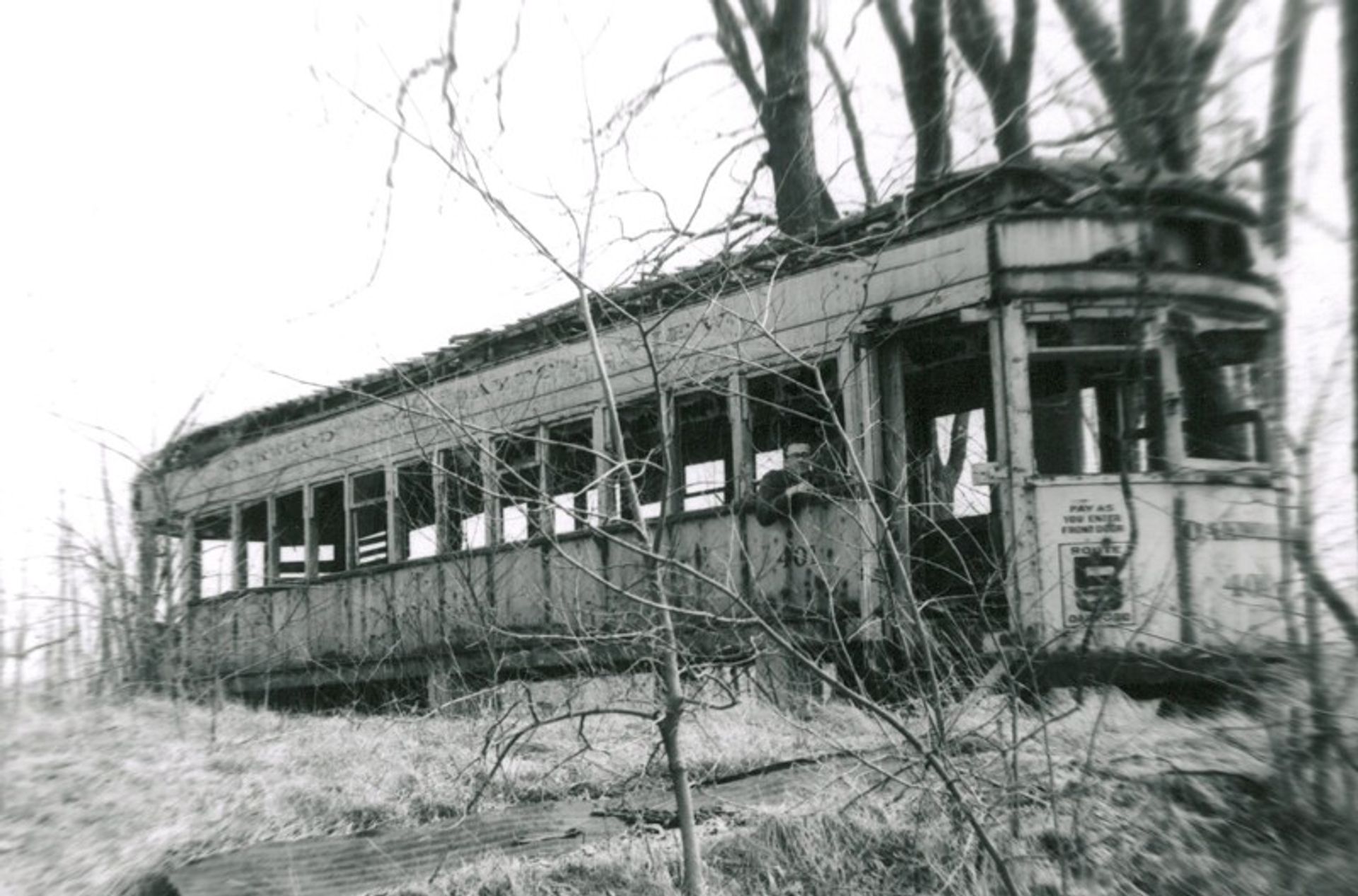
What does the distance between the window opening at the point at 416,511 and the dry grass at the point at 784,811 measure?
268cm

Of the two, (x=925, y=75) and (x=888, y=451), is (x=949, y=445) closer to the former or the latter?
(x=888, y=451)

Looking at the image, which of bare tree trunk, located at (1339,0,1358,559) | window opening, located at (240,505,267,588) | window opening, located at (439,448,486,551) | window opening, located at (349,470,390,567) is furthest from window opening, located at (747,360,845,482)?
window opening, located at (240,505,267,588)

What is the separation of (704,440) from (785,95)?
3.63 m

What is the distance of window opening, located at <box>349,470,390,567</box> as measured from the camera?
10.5 meters

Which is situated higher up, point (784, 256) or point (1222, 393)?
point (784, 256)

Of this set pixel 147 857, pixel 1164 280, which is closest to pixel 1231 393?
pixel 1164 280

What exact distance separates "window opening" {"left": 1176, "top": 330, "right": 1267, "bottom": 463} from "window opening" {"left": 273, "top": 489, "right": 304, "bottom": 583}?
7974 mm

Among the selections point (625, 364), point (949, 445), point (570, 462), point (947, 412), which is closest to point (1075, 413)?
point (949, 445)

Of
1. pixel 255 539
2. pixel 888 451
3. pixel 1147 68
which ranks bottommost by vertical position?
pixel 255 539

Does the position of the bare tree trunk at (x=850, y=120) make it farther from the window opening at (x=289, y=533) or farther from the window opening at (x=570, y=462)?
the window opening at (x=289, y=533)

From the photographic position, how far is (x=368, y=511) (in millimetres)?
10820

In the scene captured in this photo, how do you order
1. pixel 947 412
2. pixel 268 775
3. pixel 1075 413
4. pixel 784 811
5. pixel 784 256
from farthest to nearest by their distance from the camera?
pixel 947 412, pixel 1075 413, pixel 268 775, pixel 784 811, pixel 784 256

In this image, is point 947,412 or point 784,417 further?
point 784,417

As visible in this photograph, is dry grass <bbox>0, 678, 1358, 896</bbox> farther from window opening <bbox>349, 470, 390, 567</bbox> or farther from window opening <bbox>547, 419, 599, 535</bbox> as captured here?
window opening <bbox>349, 470, 390, 567</bbox>
